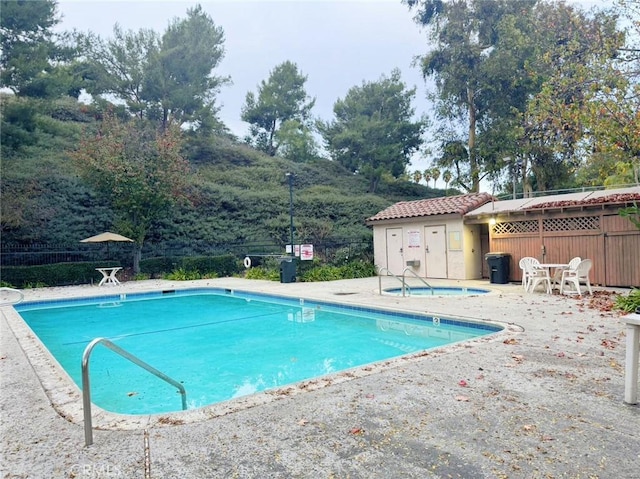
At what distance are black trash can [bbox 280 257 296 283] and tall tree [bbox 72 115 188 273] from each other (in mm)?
6156

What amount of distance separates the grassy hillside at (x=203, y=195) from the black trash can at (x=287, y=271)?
685 cm

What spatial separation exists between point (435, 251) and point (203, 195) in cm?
1275

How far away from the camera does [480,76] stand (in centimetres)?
2239

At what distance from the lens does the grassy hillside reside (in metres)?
15.5

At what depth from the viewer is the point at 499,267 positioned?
454 inches

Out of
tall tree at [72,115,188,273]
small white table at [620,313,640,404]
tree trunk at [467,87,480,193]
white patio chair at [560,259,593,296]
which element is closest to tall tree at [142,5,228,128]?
tall tree at [72,115,188,273]

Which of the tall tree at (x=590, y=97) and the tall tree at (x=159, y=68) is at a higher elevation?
the tall tree at (x=159, y=68)

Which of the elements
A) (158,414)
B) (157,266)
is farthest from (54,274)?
(158,414)

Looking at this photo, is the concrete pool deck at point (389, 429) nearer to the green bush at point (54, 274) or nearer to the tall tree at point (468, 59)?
the green bush at point (54, 274)

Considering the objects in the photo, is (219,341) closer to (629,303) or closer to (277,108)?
(629,303)

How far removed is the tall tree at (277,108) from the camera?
34.5 metres

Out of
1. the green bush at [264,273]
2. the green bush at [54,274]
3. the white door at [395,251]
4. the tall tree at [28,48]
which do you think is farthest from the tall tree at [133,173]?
the white door at [395,251]

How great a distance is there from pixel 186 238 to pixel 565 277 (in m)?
15.7

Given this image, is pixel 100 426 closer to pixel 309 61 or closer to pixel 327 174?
pixel 327 174
